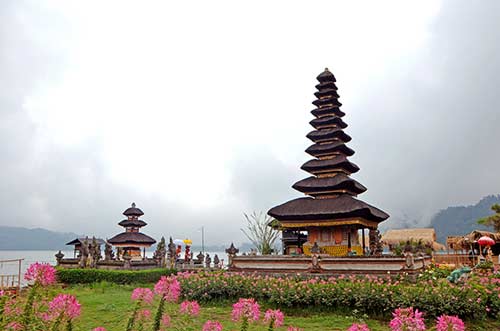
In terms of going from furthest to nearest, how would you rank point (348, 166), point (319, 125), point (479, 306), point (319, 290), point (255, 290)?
1. point (319, 125)
2. point (348, 166)
3. point (255, 290)
4. point (319, 290)
5. point (479, 306)

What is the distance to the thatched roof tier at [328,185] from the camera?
1000 inches

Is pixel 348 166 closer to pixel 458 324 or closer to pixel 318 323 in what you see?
pixel 318 323

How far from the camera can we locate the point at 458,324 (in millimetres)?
3994

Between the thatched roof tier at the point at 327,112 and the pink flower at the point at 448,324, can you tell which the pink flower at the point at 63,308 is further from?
the thatched roof tier at the point at 327,112

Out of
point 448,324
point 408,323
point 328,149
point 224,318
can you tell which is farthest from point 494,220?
point 408,323

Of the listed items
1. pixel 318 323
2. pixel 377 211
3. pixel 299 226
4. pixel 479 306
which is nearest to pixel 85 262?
pixel 299 226

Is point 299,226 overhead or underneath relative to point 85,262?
overhead

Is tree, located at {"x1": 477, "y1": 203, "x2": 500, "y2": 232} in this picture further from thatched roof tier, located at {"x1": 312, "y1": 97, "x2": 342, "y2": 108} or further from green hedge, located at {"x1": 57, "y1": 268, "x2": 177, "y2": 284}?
green hedge, located at {"x1": 57, "y1": 268, "x2": 177, "y2": 284}

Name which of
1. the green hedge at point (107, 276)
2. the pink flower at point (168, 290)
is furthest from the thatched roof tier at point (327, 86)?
the pink flower at point (168, 290)

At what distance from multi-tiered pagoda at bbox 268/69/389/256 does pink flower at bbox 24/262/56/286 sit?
731 inches

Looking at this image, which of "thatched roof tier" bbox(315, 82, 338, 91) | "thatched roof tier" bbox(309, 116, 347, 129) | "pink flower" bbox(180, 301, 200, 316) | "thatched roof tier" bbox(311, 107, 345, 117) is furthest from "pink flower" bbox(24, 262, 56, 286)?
"thatched roof tier" bbox(315, 82, 338, 91)

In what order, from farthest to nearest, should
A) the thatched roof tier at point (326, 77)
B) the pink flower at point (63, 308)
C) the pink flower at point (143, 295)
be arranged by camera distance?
the thatched roof tier at point (326, 77)
the pink flower at point (143, 295)
the pink flower at point (63, 308)

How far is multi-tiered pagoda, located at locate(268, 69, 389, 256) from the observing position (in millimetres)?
23797

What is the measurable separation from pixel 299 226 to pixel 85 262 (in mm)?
16064
